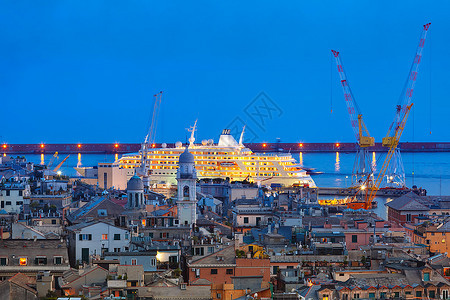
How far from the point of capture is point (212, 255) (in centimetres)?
1797

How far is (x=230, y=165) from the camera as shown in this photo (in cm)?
6925

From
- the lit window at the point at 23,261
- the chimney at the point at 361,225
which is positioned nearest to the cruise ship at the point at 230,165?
the chimney at the point at 361,225

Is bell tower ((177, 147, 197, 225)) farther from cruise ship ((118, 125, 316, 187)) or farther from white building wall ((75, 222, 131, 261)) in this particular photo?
cruise ship ((118, 125, 316, 187))

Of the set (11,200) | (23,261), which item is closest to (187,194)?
(11,200)

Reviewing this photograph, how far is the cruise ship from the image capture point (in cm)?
6681

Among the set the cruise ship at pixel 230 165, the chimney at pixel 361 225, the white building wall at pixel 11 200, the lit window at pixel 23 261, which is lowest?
the lit window at pixel 23 261

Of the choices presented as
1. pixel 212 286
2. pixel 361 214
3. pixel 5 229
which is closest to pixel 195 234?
pixel 5 229

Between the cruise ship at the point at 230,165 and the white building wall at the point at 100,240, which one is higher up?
the cruise ship at the point at 230,165

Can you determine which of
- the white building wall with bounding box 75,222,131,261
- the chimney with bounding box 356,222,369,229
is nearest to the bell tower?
the chimney with bounding box 356,222,369,229

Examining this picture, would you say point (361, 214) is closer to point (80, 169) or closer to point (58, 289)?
point (58, 289)

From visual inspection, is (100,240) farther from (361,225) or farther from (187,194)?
(361,225)

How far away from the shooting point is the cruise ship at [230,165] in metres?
66.8

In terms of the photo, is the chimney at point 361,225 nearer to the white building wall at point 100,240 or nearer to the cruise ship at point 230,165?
the white building wall at point 100,240

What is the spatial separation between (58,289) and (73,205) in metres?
16.3
